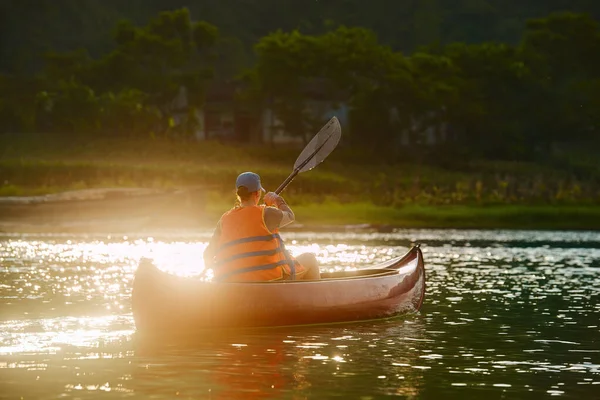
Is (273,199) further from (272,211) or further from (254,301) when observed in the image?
(254,301)

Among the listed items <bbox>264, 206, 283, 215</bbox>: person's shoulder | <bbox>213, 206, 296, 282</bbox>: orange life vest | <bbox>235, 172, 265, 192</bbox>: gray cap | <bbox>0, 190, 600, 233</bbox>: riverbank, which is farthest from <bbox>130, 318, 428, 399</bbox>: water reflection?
<bbox>0, 190, 600, 233</bbox>: riverbank

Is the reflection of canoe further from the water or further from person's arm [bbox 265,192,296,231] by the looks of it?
person's arm [bbox 265,192,296,231]

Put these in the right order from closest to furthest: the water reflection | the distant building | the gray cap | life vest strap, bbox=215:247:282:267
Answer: the water reflection → the gray cap → life vest strap, bbox=215:247:282:267 → the distant building

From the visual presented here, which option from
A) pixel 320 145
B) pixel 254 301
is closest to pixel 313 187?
pixel 320 145

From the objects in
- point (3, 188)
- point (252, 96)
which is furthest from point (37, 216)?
point (252, 96)

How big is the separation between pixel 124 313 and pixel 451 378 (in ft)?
21.9

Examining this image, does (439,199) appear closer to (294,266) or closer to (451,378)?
(294,266)

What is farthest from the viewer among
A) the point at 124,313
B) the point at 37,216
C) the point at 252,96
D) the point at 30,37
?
the point at 30,37

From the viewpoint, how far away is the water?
1183 centimetres

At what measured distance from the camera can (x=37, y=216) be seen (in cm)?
3903

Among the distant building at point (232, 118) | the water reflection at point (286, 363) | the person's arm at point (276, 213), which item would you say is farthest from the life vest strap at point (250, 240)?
the distant building at point (232, 118)

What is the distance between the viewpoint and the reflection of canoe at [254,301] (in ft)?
49.6

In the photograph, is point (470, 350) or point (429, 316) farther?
point (429, 316)

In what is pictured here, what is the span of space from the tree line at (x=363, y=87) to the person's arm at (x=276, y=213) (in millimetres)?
55884
